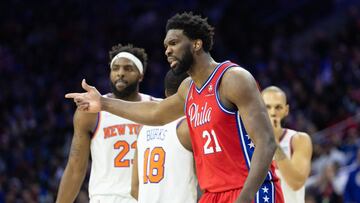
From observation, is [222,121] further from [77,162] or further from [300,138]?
[300,138]

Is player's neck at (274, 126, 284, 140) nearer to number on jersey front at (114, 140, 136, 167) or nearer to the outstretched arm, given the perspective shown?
number on jersey front at (114, 140, 136, 167)

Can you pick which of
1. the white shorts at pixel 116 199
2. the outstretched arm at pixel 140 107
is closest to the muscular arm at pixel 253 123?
the outstretched arm at pixel 140 107

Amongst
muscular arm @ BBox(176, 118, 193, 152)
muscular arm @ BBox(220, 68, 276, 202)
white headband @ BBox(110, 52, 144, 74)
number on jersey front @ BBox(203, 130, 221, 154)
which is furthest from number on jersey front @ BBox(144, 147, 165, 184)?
white headband @ BBox(110, 52, 144, 74)

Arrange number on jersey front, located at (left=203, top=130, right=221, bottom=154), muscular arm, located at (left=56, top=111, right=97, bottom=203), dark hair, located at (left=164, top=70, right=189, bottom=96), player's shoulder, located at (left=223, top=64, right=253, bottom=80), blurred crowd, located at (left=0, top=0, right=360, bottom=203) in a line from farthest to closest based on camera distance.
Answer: blurred crowd, located at (left=0, top=0, right=360, bottom=203), muscular arm, located at (left=56, top=111, right=97, bottom=203), dark hair, located at (left=164, top=70, right=189, bottom=96), number on jersey front, located at (left=203, top=130, right=221, bottom=154), player's shoulder, located at (left=223, top=64, right=253, bottom=80)

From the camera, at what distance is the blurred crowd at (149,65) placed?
13945mm

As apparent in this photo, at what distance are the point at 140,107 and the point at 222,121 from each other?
3.43 feet

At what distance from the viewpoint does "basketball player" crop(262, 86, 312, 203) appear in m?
6.62

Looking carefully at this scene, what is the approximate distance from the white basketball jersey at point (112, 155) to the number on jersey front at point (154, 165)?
2.50 feet

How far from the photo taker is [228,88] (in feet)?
15.9

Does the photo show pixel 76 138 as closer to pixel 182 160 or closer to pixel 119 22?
pixel 182 160

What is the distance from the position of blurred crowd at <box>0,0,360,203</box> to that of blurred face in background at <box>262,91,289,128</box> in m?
3.55

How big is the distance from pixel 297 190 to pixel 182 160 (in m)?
1.54

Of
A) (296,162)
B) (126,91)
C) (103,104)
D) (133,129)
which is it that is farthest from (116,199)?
(296,162)

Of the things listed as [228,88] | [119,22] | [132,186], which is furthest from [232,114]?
[119,22]
